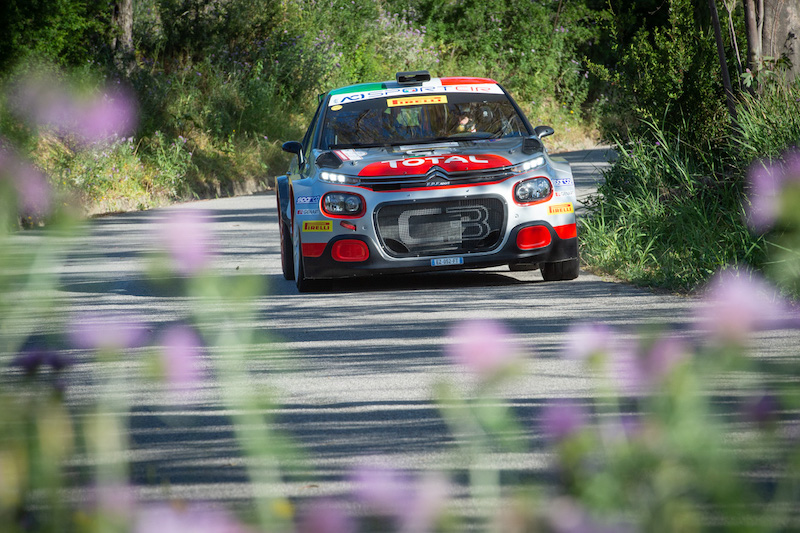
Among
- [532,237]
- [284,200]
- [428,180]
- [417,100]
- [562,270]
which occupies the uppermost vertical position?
[417,100]

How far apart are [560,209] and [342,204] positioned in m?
1.53

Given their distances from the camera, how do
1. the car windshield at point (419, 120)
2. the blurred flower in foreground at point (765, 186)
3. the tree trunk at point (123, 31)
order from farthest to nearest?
the tree trunk at point (123, 31) < the car windshield at point (419, 120) < the blurred flower in foreground at point (765, 186)

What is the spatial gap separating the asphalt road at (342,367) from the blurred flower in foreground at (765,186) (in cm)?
76

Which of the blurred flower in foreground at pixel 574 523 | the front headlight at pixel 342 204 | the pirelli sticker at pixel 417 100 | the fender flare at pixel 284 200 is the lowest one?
the fender flare at pixel 284 200

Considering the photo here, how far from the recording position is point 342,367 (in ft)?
20.2

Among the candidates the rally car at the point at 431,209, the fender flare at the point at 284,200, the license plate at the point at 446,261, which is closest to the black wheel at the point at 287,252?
the fender flare at the point at 284,200

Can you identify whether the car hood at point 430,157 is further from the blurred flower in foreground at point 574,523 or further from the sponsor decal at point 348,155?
the blurred flower in foreground at point 574,523

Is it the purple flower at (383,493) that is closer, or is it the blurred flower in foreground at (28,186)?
the purple flower at (383,493)

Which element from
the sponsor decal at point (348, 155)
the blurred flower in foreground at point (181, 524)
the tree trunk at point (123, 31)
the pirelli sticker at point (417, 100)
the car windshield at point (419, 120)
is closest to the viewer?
the blurred flower in foreground at point (181, 524)

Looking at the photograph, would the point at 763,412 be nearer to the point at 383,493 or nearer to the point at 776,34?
the point at 383,493

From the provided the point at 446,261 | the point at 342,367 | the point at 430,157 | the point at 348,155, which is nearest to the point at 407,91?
the point at 348,155

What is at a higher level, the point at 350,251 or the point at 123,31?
the point at 123,31

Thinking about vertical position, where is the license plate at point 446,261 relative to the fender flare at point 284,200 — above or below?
below

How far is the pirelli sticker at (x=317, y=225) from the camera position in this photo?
8.44 meters
